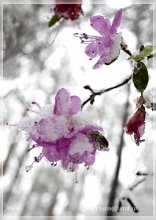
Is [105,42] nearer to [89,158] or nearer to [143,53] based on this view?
[143,53]

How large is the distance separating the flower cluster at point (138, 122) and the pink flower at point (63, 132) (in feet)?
0.36

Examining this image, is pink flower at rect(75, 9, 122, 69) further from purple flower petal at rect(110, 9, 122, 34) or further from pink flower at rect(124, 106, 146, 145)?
pink flower at rect(124, 106, 146, 145)

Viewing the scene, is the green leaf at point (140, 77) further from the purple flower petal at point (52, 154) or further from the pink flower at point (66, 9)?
the pink flower at point (66, 9)

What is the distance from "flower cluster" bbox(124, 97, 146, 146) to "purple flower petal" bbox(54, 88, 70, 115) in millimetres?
184

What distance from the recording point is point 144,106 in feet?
3.34

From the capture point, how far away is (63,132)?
3.04ft

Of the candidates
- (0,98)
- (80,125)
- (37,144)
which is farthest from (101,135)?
(0,98)

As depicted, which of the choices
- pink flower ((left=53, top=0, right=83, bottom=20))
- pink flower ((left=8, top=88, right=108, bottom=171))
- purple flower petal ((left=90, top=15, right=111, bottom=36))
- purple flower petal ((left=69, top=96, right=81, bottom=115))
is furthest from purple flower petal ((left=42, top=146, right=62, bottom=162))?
pink flower ((left=53, top=0, right=83, bottom=20))

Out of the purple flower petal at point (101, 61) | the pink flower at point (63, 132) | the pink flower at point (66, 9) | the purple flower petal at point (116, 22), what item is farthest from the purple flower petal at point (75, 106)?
the pink flower at point (66, 9)

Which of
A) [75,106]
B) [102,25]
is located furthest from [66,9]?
[75,106]

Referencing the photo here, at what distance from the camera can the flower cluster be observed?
3.29ft

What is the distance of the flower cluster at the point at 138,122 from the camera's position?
100 centimetres

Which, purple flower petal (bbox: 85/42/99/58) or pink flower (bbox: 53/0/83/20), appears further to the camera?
pink flower (bbox: 53/0/83/20)

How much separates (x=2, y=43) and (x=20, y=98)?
820 millimetres
